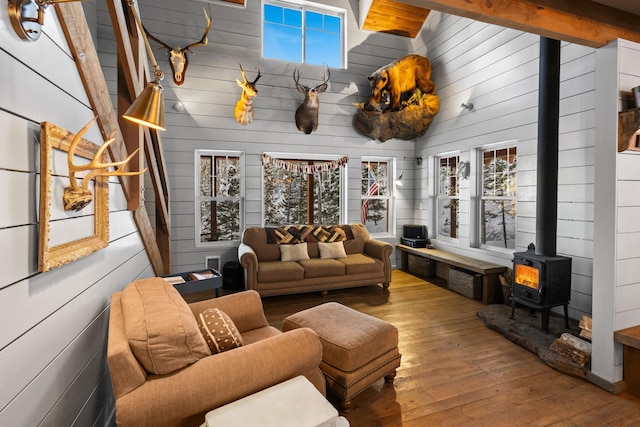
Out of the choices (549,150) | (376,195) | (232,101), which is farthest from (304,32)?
(549,150)

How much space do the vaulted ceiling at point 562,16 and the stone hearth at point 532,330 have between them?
2418mm

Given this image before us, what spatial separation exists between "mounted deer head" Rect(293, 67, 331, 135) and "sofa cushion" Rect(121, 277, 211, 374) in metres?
4.20

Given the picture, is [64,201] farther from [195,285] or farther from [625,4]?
[625,4]

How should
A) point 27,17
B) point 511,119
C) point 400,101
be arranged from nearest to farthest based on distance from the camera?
point 27,17, point 511,119, point 400,101

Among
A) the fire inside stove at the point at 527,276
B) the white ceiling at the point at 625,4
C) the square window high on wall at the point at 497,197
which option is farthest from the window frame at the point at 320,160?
the white ceiling at the point at 625,4

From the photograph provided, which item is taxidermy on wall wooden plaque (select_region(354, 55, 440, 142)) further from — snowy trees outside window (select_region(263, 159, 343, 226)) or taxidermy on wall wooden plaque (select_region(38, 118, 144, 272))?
taxidermy on wall wooden plaque (select_region(38, 118, 144, 272))

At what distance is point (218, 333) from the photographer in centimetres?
178

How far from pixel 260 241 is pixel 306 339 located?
10.8 feet

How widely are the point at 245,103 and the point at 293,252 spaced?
234cm

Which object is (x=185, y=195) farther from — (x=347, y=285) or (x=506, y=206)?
(x=506, y=206)

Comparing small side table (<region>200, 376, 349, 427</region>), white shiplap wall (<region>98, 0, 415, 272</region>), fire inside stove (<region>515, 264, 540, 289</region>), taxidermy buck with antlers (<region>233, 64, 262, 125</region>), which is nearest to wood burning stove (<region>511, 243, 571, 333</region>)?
fire inside stove (<region>515, 264, 540, 289</region>)

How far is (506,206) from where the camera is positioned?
177 inches

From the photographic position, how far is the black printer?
577 cm

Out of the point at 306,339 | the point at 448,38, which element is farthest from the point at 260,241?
the point at 448,38
